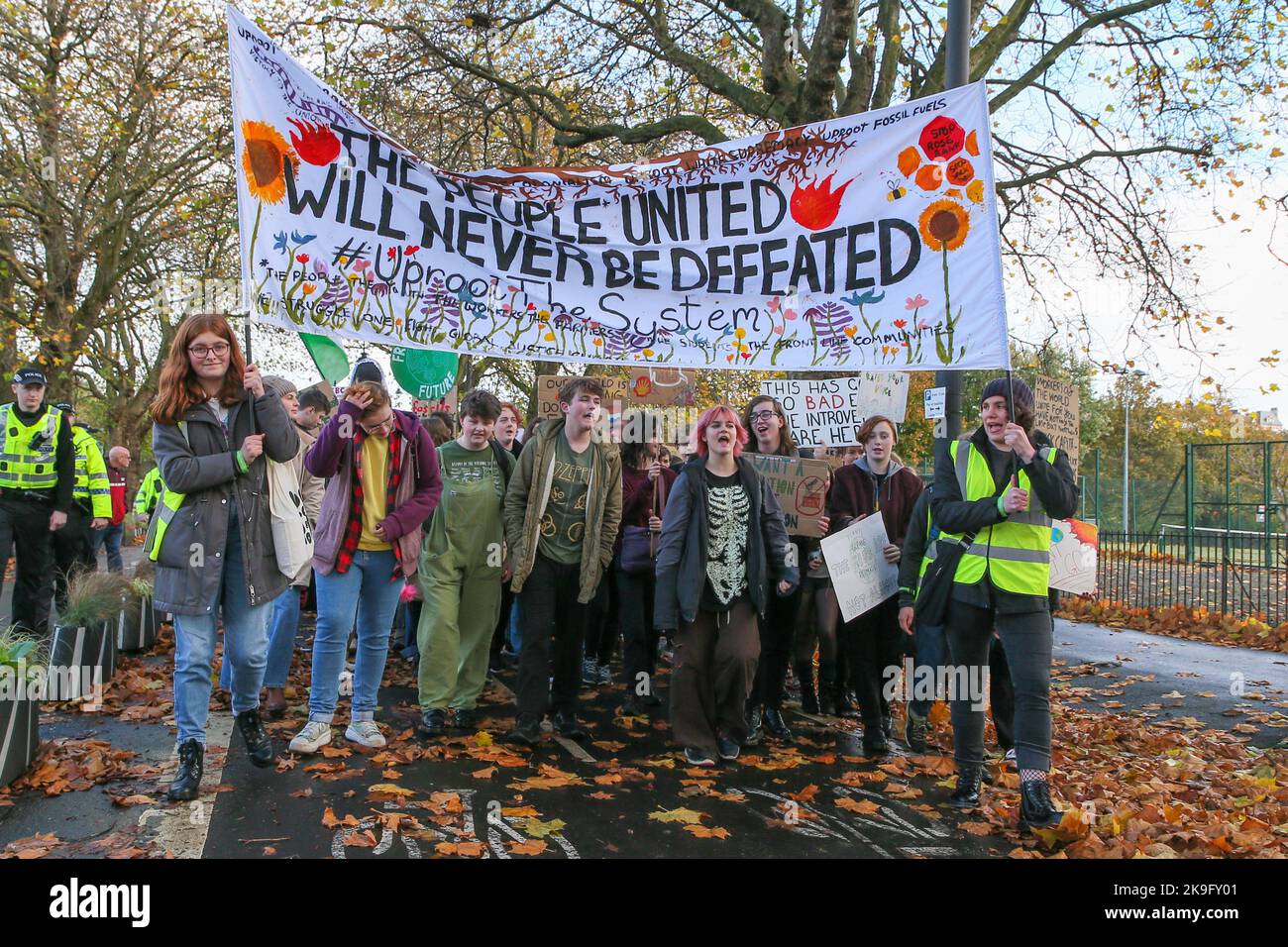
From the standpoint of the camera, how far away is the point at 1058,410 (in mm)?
7895

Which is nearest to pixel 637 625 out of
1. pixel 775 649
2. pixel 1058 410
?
pixel 775 649

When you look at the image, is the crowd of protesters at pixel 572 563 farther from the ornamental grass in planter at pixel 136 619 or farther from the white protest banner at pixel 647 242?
the ornamental grass in planter at pixel 136 619

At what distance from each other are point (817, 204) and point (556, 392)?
4370 millimetres

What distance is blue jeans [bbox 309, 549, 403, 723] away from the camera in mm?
5336

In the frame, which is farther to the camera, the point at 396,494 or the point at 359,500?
the point at 396,494

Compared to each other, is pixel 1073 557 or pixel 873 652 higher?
pixel 1073 557

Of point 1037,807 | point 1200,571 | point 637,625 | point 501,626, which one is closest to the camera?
point 1037,807

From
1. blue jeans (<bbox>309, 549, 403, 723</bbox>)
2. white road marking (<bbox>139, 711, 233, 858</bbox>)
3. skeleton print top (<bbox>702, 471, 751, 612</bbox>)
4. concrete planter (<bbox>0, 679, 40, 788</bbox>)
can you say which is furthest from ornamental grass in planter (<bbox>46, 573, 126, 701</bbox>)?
skeleton print top (<bbox>702, 471, 751, 612</bbox>)

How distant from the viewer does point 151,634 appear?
329 inches

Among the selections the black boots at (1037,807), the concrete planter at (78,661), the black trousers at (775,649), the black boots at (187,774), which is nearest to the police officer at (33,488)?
the concrete planter at (78,661)

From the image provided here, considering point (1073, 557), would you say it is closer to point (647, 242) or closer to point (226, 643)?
point (647, 242)

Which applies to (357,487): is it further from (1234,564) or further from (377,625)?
(1234,564)

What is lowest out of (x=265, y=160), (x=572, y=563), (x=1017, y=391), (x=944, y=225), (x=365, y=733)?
(x=365, y=733)

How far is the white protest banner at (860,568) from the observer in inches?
238
